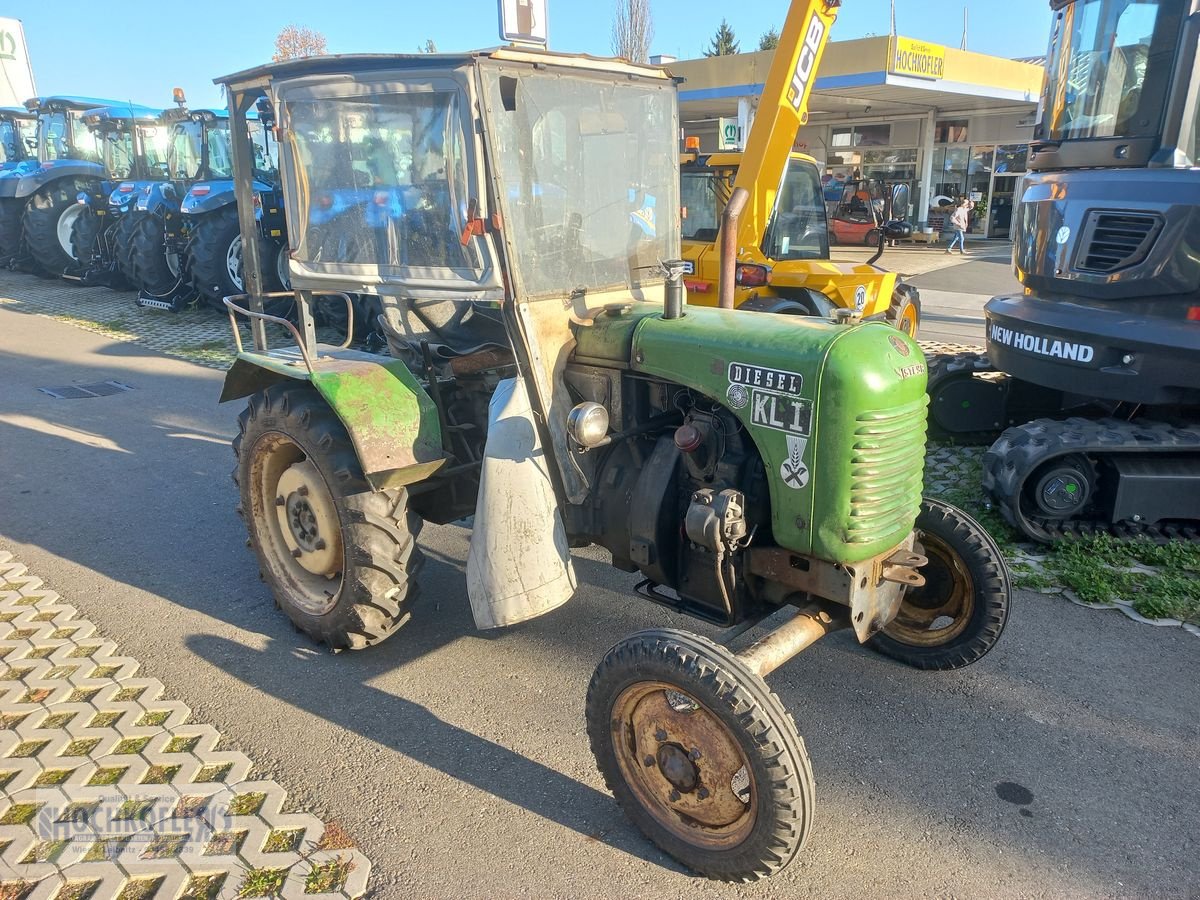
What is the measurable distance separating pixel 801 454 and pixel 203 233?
10.7 metres

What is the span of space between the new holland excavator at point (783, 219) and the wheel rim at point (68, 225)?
491 inches

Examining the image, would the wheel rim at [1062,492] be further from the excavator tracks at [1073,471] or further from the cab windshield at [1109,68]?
the cab windshield at [1109,68]

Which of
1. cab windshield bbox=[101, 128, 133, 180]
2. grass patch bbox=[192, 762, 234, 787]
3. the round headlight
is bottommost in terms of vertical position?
grass patch bbox=[192, 762, 234, 787]

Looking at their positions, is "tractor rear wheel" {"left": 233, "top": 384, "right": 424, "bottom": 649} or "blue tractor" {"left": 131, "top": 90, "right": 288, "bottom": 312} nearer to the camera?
"tractor rear wheel" {"left": 233, "top": 384, "right": 424, "bottom": 649}

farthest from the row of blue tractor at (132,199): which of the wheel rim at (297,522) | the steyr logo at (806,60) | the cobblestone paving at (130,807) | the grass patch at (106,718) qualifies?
the grass patch at (106,718)

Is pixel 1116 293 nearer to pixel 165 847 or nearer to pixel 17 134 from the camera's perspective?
pixel 165 847

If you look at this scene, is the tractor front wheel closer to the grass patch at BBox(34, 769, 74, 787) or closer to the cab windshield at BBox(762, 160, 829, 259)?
the grass patch at BBox(34, 769, 74, 787)

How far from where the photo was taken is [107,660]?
3.65 m

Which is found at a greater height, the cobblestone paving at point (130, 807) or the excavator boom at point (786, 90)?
the excavator boom at point (786, 90)

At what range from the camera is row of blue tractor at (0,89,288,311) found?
11188 mm

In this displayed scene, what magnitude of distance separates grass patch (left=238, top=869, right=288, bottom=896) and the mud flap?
97 cm

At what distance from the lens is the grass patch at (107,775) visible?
292cm

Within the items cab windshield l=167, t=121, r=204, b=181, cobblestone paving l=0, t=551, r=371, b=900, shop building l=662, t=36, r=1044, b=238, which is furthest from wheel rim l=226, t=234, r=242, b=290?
shop building l=662, t=36, r=1044, b=238

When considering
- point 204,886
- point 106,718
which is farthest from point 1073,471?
point 106,718
